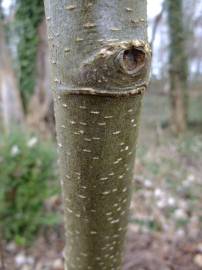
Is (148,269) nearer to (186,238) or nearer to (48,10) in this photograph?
(186,238)

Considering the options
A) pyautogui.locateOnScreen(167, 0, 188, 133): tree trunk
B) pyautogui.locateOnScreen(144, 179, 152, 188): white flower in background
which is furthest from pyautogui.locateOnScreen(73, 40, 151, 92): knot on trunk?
pyautogui.locateOnScreen(167, 0, 188, 133): tree trunk

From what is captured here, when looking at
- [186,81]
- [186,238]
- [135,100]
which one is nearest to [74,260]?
[135,100]

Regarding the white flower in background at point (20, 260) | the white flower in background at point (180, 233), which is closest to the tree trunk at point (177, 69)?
the white flower in background at point (180, 233)

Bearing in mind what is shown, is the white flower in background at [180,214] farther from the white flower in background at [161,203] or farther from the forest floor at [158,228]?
the white flower in background at [161,203]

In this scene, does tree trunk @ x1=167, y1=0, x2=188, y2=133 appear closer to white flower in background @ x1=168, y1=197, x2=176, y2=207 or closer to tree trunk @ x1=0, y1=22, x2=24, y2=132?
tree trunk @ x1=0, y1=22, x2=24, y2=132

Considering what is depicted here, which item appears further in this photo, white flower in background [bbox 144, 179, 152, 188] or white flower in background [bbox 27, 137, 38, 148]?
white flower in background [bbox 144, 179, 152, 188]

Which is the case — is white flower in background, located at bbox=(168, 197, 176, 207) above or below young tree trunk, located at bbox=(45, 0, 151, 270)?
below

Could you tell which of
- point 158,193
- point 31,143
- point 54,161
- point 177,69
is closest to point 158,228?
point 158,193
